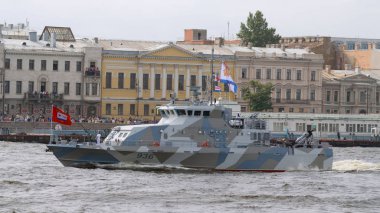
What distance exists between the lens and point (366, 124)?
13125cm

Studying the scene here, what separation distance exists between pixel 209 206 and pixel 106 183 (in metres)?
9.32

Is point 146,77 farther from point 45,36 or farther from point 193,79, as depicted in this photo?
point 45,36

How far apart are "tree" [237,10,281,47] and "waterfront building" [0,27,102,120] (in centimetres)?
3093

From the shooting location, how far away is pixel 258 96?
132 m

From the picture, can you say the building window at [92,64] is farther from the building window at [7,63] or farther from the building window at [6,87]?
the building window at [6,87]

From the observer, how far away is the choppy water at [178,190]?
5572 cm

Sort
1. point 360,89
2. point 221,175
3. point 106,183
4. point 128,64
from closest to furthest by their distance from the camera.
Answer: point 106,183
point 221,175
point 128,64
point 360,89

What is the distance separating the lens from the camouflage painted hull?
70.6 metres

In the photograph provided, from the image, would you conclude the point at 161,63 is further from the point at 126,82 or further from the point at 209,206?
the point at 209,206

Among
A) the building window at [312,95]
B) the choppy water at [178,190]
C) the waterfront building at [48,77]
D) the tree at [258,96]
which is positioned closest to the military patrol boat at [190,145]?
the choppy water at [178,190]

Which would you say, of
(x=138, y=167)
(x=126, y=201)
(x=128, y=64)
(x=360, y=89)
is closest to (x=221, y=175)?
(x=138, y=167)

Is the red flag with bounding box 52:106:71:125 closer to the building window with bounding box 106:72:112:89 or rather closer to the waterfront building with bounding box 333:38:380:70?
the building window with bounding box 106:72:112:89

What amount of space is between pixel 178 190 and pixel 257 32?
3845 inches

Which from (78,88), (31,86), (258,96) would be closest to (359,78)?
(258,96)
